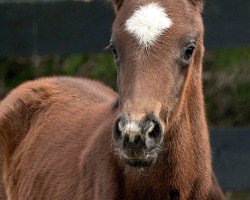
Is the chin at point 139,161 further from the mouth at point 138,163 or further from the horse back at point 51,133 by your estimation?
the horse back at point 51,133

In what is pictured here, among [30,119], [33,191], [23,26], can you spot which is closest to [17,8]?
[23,26]

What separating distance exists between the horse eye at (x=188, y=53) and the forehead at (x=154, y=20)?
2.9 inches

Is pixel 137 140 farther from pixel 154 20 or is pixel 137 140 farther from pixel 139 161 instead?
pixel 154 20

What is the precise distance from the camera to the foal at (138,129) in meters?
4.70

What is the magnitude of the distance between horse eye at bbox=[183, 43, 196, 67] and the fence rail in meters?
2.62

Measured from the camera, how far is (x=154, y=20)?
4.81 metres

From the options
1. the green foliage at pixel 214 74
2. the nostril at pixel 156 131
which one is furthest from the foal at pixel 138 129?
the green foliage at pixel 214 74

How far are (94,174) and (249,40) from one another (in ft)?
8.77

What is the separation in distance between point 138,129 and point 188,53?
2.08ft

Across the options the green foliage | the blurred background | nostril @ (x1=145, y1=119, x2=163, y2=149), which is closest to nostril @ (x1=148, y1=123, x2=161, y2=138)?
nostril @ (x1=145, y1=119, x2=163, y2=149)

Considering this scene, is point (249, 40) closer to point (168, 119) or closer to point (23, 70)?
point (168, 119)

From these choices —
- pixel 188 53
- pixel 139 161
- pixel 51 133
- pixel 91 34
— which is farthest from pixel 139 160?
pixel 91 34

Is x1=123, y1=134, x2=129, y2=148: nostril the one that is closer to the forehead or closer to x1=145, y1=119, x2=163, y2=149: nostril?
x1=145, y1=119, x2=163, y2=149: nostril

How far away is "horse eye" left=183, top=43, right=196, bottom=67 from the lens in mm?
4898
